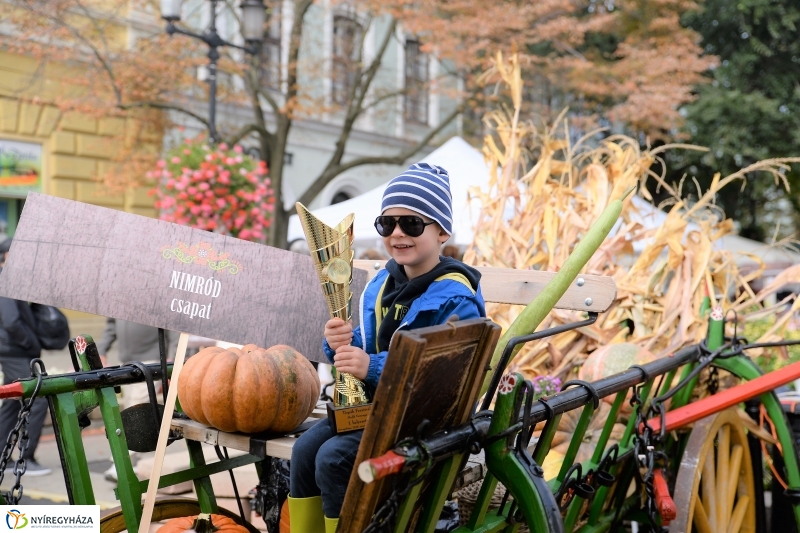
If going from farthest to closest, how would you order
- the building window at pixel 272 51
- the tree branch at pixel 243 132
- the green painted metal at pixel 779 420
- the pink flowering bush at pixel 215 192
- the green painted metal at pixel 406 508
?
the building window at pixel 272 51 < the tree branch at pixel 243 132 < the pink flowering bush at pixel 215 192 < the green painted metal at pixel 779 420 < the green painted metal at pixel 406 508

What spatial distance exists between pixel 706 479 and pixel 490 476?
4.26ft

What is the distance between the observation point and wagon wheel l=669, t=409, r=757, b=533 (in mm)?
2775

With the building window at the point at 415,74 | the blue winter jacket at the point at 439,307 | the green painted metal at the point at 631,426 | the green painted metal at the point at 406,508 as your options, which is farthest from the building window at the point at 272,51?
the green painted metal at the point at 406,508

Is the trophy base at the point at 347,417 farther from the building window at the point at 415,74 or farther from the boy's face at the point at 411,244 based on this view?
the building window at the point at 415,74

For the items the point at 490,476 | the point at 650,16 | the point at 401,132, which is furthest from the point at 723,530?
the point at 401,132

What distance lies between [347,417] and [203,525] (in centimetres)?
75

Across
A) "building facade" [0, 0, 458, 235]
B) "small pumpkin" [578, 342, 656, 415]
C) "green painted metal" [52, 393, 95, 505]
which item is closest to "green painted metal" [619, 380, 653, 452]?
"small pumpkin" [578, 342, 656, 415]

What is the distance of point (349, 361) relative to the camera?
2.04 metres

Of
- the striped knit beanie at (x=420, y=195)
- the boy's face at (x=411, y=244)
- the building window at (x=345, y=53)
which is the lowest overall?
the boy's face at (x=411, y=244)

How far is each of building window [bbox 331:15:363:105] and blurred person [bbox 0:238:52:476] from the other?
10.5 metres

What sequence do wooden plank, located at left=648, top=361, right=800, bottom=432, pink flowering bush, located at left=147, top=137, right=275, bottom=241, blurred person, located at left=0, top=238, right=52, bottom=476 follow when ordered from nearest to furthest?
1. wooden plank, located at left=648, top=361, right=800, bottom=432
2. blurred person, located at left=0, top=238, right=52, bottom=476
3. pink flowering bush, located at left=147, top=137, right=275, bottom=241

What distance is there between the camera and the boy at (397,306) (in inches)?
80.3

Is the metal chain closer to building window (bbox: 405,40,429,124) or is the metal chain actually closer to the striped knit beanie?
the striped knit beanie

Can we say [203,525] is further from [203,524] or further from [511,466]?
[511,466]
